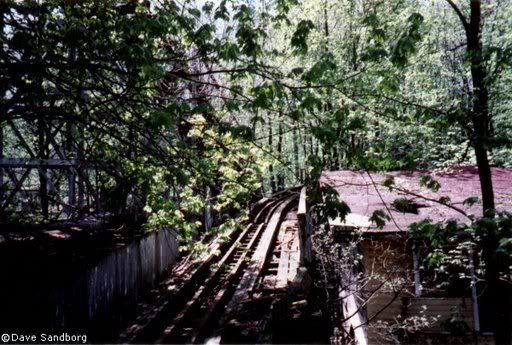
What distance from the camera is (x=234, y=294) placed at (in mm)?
9961

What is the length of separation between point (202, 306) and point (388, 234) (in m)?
5.06

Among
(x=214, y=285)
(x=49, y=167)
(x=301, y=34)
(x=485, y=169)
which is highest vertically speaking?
(x=301, y=34)

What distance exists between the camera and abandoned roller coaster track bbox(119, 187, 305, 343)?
8031mm

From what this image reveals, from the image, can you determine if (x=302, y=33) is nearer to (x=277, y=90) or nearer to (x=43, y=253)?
(x=277, y=90)

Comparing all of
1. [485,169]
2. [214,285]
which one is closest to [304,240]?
[485,169]

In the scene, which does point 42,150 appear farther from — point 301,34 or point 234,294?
point 301,34

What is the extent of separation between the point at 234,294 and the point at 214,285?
4.47 ft

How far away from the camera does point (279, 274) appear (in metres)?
10.7

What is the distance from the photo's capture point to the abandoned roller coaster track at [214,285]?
8031 millimetres

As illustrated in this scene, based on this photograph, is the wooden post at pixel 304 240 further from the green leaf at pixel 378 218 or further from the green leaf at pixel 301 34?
the green leaf at pixel 301 34

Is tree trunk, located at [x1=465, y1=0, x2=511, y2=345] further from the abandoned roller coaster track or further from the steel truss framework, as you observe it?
the steel truss framework

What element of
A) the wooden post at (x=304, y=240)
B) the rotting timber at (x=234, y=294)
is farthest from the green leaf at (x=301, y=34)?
the wooden post at (x=304, y=240)

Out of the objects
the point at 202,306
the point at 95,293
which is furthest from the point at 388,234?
the point at 95,293

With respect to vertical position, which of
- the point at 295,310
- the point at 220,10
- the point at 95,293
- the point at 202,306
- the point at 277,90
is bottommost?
the point at 202,306
